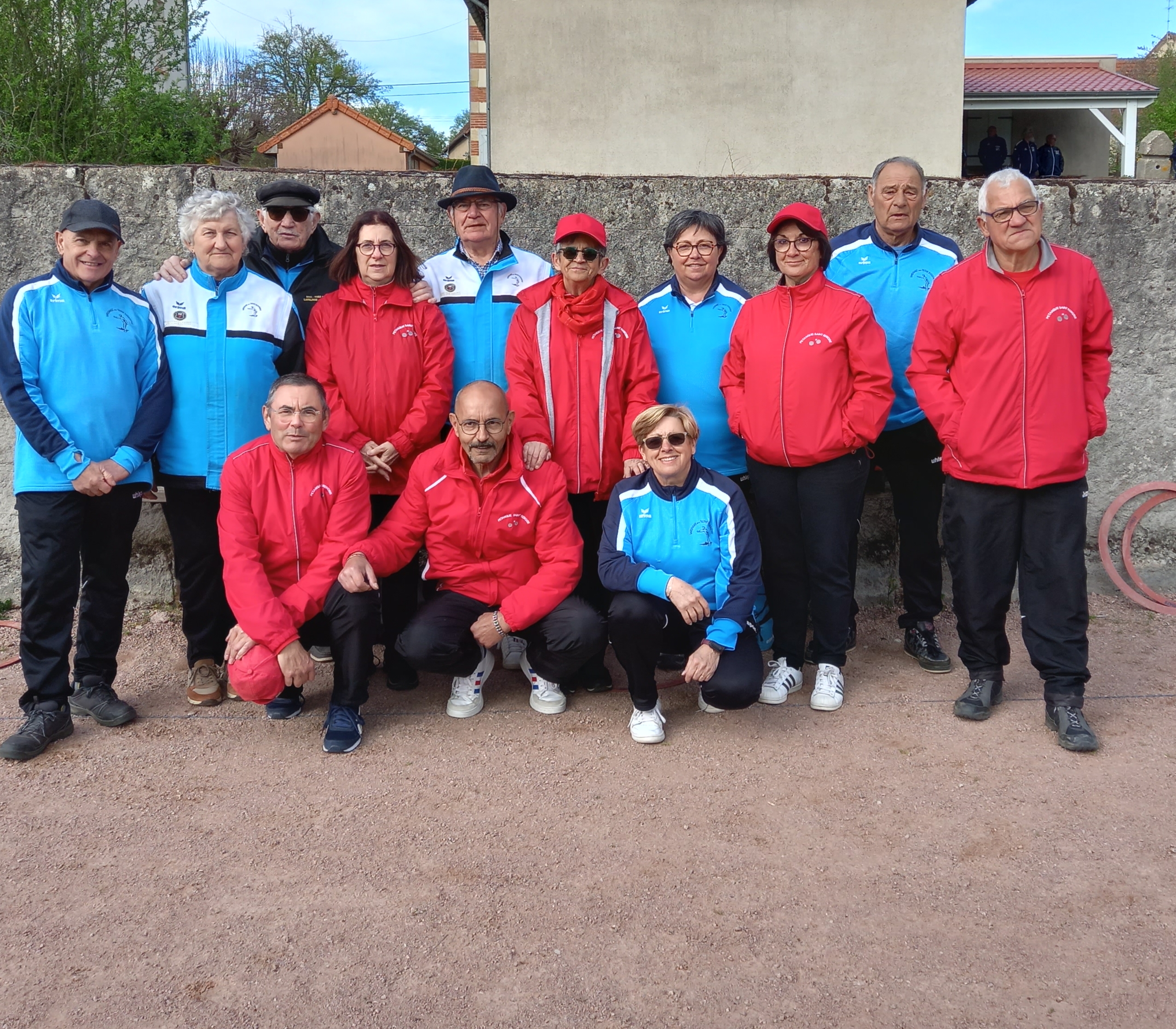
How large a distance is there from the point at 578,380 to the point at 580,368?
46 mm

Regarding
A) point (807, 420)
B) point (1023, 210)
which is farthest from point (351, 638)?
point (1023, 210)

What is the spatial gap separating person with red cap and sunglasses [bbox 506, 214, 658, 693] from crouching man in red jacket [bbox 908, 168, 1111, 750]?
1070mm

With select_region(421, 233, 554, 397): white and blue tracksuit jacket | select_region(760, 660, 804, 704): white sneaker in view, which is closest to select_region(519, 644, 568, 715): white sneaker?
select_region(760, 660, 804, 704): white sneaker

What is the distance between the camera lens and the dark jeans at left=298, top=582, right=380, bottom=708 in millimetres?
3727

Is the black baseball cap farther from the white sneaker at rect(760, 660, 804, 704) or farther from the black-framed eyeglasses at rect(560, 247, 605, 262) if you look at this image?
the white sneaker at rect(760, 660, 804, 704)

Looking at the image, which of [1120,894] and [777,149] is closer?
[1120,894]

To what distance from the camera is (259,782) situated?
3.39 meters

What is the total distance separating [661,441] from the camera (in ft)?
12.1

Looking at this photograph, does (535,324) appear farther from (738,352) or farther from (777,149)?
(777,149)

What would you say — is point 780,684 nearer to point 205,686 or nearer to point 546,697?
point 546,697

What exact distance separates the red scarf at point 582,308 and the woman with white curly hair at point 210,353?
1.07m

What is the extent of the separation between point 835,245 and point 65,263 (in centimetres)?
301

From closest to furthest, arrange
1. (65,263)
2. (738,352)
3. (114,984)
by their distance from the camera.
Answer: (114,984)
(65,263)
(738,352)

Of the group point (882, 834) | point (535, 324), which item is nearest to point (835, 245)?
point (535, 324)
